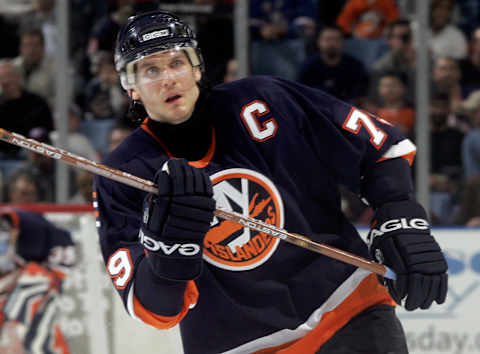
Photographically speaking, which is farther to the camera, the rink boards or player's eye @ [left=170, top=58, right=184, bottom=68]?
the rink boards

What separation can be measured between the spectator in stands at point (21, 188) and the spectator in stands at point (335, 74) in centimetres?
140

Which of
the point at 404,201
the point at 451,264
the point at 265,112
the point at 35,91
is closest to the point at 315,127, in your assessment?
the point at 265,112

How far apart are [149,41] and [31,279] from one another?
1884mm

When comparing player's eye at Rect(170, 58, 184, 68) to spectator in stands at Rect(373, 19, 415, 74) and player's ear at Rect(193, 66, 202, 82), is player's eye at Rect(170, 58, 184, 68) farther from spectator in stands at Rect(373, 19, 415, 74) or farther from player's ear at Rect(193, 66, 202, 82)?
spectator in stands at Rect(373, 19, 415, 74)

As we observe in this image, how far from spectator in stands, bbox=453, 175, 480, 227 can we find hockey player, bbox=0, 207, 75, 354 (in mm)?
1774

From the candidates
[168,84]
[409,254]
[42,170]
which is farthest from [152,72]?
[42,170]

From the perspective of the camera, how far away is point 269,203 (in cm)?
186

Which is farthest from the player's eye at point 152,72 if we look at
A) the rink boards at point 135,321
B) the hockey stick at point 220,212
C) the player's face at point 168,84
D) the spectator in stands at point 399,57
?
the spectator in stands at point 399,57

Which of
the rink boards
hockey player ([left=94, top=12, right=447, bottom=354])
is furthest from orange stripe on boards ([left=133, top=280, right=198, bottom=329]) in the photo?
the rink boards

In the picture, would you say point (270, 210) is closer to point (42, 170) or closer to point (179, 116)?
point (179, 116)

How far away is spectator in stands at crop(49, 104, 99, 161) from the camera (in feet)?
13.2

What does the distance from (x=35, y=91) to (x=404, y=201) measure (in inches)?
105

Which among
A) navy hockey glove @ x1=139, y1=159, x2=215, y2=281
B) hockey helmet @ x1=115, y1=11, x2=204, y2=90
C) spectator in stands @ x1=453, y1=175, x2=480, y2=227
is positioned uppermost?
hockey helmet @ x1=115, y1=11, x2=204, y2=90

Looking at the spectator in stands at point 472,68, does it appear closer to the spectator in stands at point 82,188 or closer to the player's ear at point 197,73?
the spectator in stands at point 82,188
